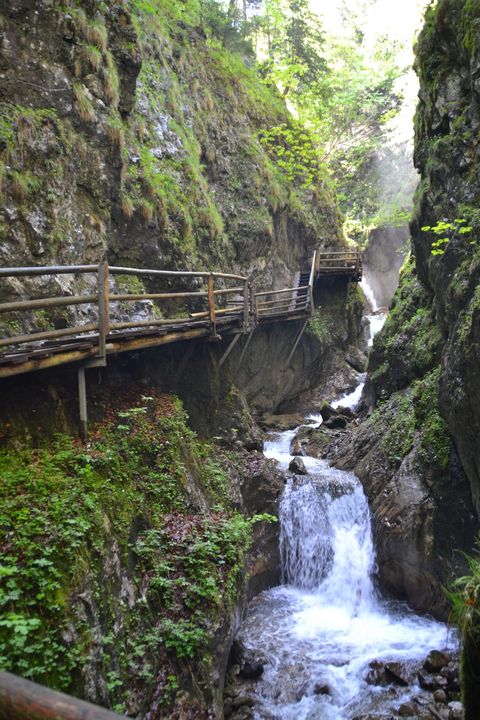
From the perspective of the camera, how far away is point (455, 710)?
641cm

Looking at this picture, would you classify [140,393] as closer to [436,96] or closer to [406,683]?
[406,683]

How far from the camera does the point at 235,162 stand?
1803 centimetres

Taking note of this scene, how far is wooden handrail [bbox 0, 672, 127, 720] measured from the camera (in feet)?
5.20

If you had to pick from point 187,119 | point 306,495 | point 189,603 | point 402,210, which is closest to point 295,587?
point 306,495

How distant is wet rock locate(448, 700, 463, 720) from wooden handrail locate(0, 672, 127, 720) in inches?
263

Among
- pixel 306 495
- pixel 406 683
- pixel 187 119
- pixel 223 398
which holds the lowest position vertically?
pixel 406 683

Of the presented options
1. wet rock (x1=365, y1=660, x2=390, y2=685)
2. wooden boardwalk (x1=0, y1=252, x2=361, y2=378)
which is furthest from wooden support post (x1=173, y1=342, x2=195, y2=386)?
wet rock (x1=365, y1=660, x2=390, y2=685)

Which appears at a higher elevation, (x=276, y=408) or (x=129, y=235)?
(x=129, y=235)

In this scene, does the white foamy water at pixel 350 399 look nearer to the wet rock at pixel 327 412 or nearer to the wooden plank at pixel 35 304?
the wet rock at pixel 327 412

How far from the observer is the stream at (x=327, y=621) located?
7094 mm

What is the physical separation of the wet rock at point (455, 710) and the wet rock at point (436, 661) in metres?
0.68

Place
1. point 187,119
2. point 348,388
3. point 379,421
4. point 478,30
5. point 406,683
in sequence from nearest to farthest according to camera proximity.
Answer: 1. point 406,683
2. point 478,30
3. point 379,421
4. point 187,119
5. point 348,388

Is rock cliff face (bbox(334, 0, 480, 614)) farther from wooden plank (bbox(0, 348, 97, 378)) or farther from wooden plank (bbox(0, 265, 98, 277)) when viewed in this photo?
wooden plank (bbox(0, 348, 97, 378))

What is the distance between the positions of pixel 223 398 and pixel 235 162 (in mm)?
10389
